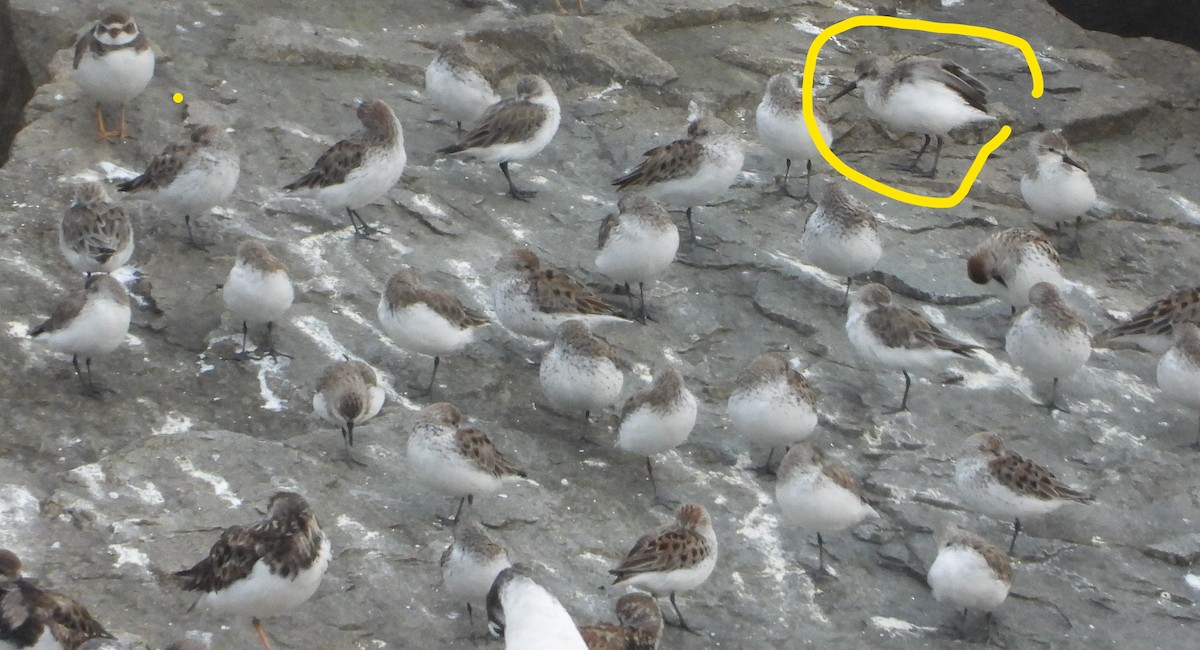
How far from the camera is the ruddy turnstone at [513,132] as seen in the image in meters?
13.4

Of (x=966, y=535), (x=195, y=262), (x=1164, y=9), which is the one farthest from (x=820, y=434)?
(x=1164, y=9)

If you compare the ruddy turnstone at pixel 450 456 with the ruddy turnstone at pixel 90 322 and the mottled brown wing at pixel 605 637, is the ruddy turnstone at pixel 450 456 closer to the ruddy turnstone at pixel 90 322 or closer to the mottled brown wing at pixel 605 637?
the mottled brown wing at pixel 605 637

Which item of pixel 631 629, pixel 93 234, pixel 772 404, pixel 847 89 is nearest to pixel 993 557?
pixel 772 404

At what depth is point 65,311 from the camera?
400 inches

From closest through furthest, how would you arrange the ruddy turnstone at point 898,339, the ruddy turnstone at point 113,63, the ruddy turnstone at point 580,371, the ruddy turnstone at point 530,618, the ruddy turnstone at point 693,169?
the ruddy turnstone at point 530,618
the ruddy turnstone at point 580,371
the ruddy turnstone at point 898,339
the ruddy turnstone at point 113,63
the ruddy turnstone at point 693,169

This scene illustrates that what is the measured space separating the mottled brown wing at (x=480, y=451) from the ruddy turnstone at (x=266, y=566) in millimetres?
1410

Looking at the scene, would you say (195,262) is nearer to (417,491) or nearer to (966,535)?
(417,491)

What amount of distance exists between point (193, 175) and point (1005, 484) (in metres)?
6.33

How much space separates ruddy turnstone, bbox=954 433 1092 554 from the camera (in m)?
10.1

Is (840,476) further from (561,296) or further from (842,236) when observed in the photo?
(842,236)

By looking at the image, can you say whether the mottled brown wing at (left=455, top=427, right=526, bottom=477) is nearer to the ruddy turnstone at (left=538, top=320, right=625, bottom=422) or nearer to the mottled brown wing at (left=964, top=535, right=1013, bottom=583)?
the ruddy turnstone at (left=538, top=320, right=625, bottom=422)

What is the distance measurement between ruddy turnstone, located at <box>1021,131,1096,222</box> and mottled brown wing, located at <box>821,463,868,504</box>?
4751 mm

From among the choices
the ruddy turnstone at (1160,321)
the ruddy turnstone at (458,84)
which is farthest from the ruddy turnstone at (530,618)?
the ruddy turnstone at (458,84)

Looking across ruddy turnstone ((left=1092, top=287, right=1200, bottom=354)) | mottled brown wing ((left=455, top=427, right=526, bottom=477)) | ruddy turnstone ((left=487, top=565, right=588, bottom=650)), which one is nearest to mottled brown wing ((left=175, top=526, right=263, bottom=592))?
mottled brown wing ((left=455, top=427, right=526, bottom=477))
